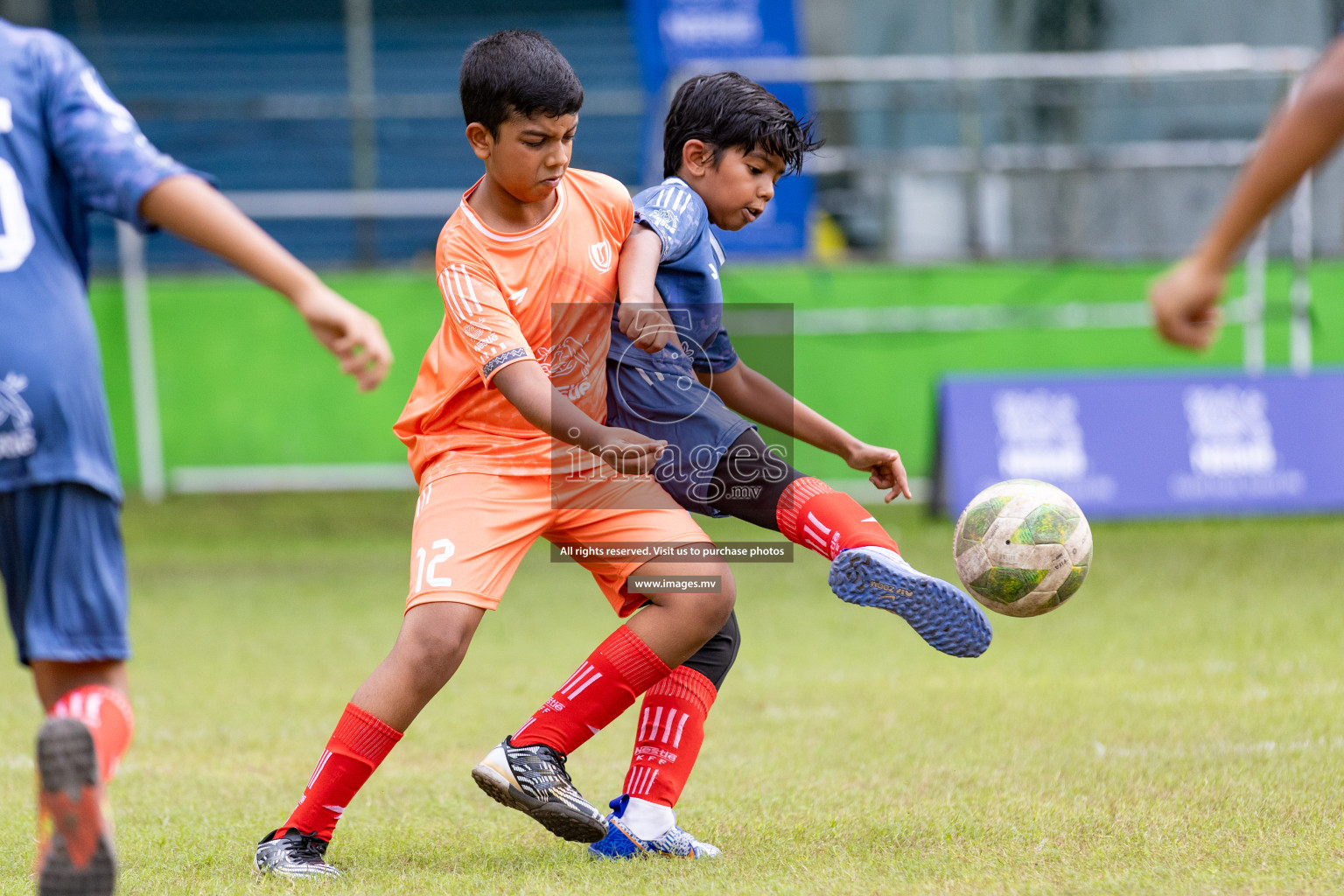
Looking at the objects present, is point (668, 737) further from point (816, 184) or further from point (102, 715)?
point (816, 184)

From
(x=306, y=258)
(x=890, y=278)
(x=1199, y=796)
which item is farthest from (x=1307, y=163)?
(x=306, y=258)

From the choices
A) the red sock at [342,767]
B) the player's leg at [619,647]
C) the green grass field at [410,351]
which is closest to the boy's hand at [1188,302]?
the player's leg at [619,647]

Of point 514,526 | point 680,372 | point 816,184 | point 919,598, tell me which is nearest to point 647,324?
point 680,372

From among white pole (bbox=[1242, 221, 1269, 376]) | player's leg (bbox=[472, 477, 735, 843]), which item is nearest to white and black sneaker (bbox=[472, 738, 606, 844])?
player's leg (bbox=[472, 477, 735, 843])

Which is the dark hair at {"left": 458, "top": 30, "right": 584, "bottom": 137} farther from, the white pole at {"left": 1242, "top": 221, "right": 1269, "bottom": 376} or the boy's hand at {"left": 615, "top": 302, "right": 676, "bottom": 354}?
the white pole at {"left": 1242, "top": 221, "right": 1269, "bottom": 376}

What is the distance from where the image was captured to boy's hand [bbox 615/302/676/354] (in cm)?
370

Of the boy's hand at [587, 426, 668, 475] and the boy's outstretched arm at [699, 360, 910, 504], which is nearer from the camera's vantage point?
the boy's hand at [587, 426, 668, 475]

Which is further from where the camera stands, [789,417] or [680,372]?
[789,417]

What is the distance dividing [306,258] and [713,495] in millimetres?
13815

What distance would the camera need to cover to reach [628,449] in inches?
137

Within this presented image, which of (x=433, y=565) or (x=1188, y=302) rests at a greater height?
(x=1188, y=302)

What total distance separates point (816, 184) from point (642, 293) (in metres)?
11.5

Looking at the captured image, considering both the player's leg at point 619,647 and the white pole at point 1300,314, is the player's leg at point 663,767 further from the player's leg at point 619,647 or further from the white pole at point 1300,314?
the white pole at point 1300,314

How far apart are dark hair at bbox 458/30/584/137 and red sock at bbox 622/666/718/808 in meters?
1.38
